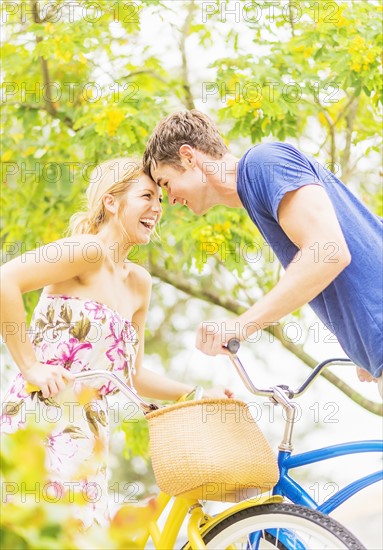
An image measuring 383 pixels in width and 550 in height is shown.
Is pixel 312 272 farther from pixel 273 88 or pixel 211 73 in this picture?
pixel 211 73

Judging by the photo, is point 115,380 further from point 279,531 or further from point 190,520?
point 279,531

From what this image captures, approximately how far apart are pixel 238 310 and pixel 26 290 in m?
2.49

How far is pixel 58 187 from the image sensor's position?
4.20 m

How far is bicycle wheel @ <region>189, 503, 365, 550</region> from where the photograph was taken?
60.3 inches

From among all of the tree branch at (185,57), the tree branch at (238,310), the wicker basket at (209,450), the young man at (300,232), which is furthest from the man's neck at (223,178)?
the tree branch at (185,57)

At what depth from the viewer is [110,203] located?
210 centimetres

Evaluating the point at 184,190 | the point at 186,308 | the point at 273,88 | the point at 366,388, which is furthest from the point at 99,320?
the point at 186,308

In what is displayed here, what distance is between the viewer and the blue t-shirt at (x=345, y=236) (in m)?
1.66

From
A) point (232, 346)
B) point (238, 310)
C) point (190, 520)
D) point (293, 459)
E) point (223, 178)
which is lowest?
point (238, 310)

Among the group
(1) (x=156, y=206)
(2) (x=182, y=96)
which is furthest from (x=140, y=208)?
(2) (x=182, y=96)

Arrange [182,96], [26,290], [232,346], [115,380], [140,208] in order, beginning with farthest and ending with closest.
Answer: [182,96]
[140,208]
[26,290]
[115,380]
[232,346]

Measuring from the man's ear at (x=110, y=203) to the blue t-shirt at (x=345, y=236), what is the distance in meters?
0.42

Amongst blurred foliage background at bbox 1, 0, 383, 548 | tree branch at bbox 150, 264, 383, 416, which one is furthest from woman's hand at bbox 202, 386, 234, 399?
tree branch at bbox 150, 264, 383, 416

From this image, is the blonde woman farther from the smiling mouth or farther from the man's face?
the man's face
